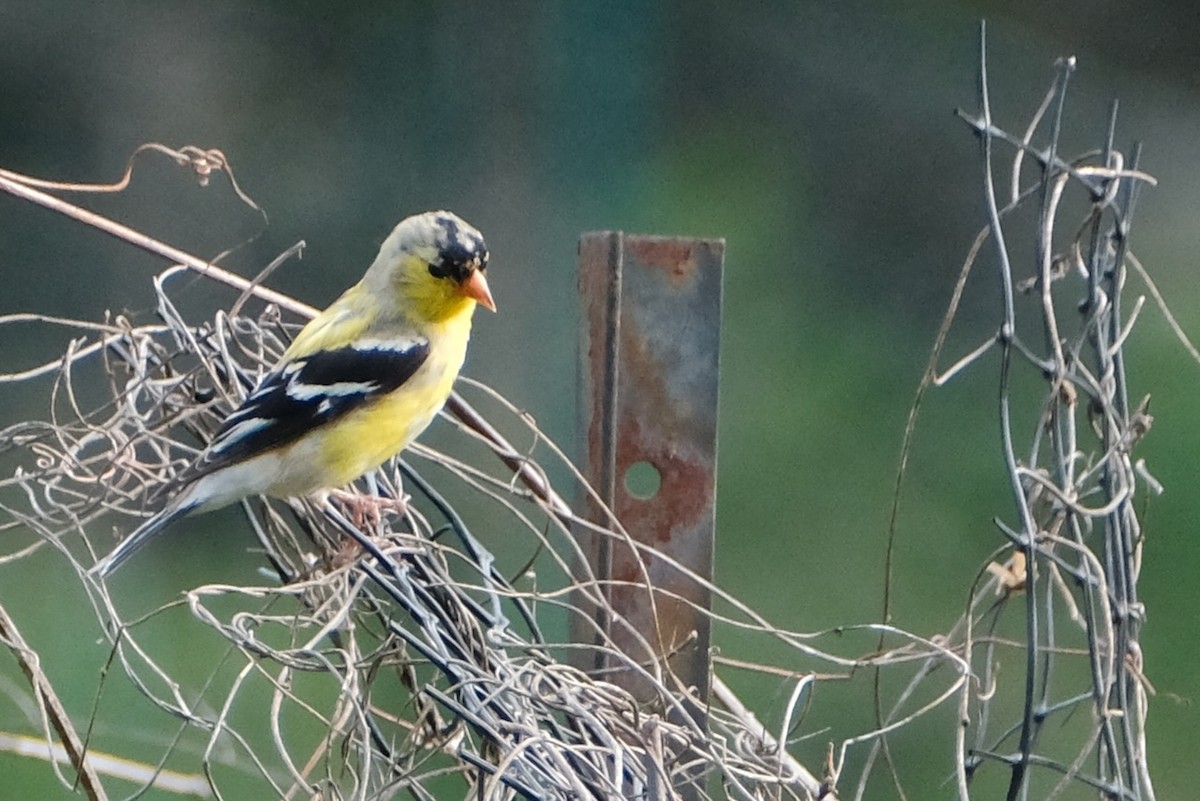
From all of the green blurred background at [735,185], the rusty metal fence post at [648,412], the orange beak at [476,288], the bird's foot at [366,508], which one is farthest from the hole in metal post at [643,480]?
the green blurred background at [735,185]

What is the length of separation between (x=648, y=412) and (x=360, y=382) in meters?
0.52

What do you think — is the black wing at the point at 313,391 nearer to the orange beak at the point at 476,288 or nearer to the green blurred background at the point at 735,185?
the orange beak at the point at 476,288

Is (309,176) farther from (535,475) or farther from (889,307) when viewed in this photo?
(535,475)

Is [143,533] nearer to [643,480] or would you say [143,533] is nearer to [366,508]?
[366,508]

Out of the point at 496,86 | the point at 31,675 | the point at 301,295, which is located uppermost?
the point at 496,86

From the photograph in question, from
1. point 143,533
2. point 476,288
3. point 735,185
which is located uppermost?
point 735,185

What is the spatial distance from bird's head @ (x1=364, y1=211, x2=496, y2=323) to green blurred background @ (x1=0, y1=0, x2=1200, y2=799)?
1.35 feet

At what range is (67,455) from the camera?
3.49 feet

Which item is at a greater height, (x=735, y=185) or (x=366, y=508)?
(x=735, y=185)

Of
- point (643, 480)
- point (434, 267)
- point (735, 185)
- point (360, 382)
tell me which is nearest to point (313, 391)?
point (360, 382)

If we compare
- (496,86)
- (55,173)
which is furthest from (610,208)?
(55,173)

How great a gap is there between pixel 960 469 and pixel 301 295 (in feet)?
3.74

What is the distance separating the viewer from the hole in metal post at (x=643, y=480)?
3.67ft

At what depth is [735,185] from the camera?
2215mm
